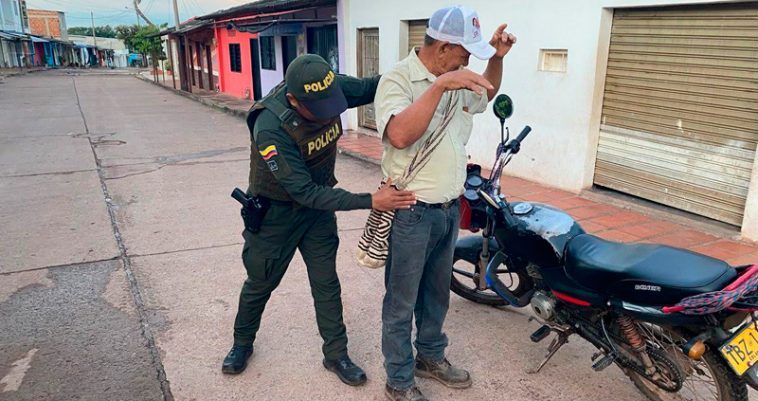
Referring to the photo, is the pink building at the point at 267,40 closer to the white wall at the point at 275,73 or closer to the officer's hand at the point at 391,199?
the white wall at the point at 275,73

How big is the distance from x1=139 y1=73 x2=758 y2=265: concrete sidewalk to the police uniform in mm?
3111

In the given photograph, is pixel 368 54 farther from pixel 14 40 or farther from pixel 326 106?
pixel 14 40

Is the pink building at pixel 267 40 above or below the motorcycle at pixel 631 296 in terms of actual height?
above

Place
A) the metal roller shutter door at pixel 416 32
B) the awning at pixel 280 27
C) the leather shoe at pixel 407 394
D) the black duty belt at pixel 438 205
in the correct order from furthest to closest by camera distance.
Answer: the awning at pixel 280 27 < the metal roller shutter door at pixel 416 32 < the leather shoe at pixel 407 394 < the black duty belt at pixel 438 205

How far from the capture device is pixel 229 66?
21.2m

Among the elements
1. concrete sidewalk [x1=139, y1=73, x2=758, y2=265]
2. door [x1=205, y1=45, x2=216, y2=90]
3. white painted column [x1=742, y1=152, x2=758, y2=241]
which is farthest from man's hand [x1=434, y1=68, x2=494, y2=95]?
door [x1=205, y1=45, x2=216, y2=90]

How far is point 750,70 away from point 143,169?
7.73 metres

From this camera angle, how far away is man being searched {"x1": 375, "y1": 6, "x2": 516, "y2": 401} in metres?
2.20

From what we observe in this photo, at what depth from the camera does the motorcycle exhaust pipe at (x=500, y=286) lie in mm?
3121

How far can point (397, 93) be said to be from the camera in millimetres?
2297

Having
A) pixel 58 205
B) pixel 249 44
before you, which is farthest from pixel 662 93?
pixel 249 44

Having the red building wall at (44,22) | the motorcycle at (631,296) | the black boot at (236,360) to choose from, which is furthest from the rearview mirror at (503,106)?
the red building wall at (44,22)

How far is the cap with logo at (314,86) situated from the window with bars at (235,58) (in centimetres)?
1828

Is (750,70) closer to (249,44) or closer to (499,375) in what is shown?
(499,375)
